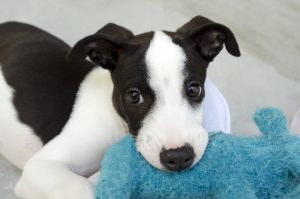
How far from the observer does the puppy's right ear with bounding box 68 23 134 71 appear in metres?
2.55

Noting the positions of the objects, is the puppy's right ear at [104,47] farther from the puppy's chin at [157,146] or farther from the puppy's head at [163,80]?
the puppy's chin at [157,146]

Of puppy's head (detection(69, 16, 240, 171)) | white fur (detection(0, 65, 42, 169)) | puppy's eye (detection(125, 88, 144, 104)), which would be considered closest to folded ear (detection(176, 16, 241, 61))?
puppy's head (detection(69, 16, 240, 171))

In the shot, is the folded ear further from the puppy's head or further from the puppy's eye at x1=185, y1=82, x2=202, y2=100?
the puppy's eye at x1=185, y1=82, x2=202, y2=100

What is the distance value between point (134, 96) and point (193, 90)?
26 centimetres

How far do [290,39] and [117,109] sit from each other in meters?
2.26

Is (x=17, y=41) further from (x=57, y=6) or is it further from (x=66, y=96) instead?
(x=57, y=6)

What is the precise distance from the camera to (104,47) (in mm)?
2625

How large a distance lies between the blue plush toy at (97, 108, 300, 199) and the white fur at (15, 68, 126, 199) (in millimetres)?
513

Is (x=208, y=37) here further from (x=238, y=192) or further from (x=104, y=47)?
(x=238, y=192)

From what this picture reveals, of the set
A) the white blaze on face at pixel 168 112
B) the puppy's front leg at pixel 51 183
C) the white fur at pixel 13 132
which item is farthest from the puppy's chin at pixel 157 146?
the white fur at pixel 13 132

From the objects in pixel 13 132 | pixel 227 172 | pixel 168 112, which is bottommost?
pixel 13 132

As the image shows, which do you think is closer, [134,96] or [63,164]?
[134,96]

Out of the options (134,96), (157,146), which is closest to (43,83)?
(134,96)

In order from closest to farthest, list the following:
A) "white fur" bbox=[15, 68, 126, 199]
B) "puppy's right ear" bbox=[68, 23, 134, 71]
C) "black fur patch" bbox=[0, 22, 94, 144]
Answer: "puppy's right ear" bbox=[68, 23, 134, 71]
"white fur" bbox=[15, 68, 126, 199]
"black fur patch" bbox=[0, 22, 94, 144]
